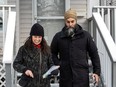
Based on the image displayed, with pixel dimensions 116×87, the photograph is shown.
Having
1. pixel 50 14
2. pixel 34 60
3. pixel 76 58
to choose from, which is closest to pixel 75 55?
pixel 76 58

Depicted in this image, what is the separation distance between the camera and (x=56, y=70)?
171 inches

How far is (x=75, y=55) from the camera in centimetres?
455

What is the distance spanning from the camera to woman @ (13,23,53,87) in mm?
4293

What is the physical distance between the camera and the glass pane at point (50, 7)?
929cm

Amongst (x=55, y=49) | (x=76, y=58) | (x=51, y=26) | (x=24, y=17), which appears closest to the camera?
(x=76, y=58)

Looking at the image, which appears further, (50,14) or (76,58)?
(50,14)

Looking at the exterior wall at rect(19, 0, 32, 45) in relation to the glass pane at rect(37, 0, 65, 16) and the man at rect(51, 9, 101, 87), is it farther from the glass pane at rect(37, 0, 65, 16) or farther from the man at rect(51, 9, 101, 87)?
the man at rect(51, 9, 101, 87)

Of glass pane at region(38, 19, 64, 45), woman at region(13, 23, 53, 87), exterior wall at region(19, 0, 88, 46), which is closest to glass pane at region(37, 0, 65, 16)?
glass pane at region(38, 19, 64, 45)

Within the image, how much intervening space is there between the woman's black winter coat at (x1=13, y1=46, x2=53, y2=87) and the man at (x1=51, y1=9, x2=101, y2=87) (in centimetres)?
29

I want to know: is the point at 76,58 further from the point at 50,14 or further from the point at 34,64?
the point at 50,14

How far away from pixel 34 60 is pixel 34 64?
0.05 m

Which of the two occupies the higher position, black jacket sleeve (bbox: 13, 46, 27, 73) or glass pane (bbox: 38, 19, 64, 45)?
glass pane (bbox: 38, 19, 64, 45)

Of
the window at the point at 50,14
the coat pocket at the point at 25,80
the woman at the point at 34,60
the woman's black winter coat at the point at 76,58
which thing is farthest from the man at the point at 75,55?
the window at the point at 50,14

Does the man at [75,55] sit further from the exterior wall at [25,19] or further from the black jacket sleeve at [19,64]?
the exterior wall at [25,19]
